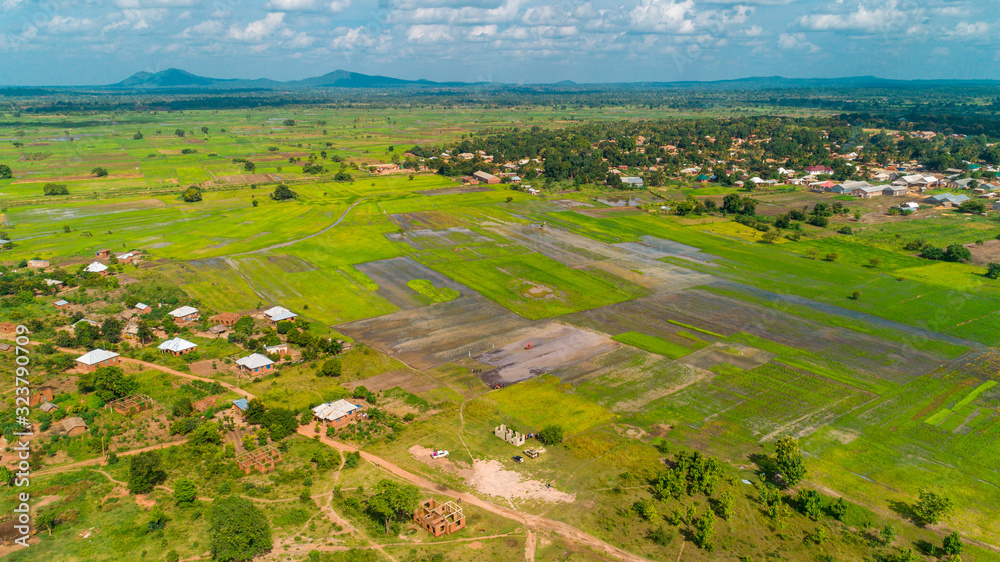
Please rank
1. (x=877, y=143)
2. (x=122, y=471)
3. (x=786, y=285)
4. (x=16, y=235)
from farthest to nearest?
(x=877, y=143)
(x=16, y=235)
(x=786, y=285)
(x=122, y=471)

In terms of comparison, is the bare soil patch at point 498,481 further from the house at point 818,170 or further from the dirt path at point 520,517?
the house at point 818,170

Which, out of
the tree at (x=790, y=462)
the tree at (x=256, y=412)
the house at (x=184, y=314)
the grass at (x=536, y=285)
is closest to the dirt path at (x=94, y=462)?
the tree at (x=256, y=412)

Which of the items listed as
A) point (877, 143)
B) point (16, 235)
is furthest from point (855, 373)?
point (877, 143)

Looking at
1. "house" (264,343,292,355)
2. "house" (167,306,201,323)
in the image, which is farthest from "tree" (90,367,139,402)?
"house" (167,306,201,323)

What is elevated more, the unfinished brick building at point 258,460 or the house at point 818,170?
the house at point 818,170

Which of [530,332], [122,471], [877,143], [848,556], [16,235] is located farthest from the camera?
[877,143]

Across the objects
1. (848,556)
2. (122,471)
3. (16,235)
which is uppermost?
(16,235)

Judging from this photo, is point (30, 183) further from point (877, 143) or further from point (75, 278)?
point (877, 143)
